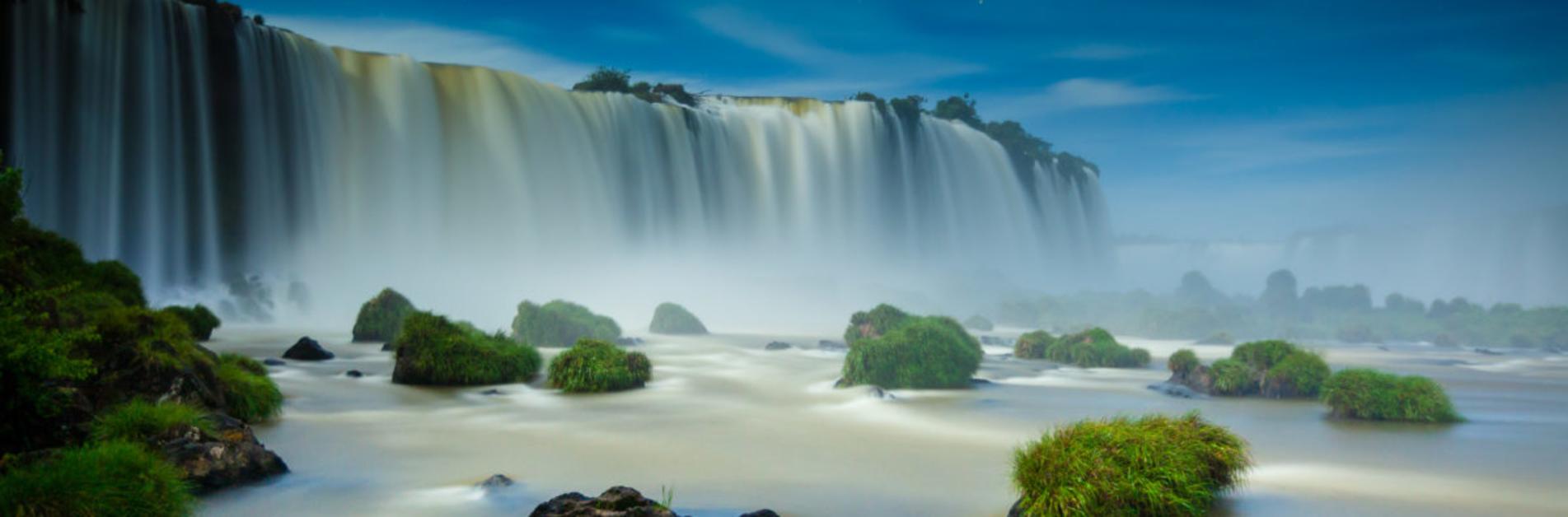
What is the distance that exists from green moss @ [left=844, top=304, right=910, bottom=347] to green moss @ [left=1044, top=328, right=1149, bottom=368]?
3.91 meters

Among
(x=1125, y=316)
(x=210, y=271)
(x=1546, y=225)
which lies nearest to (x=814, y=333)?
(x=210, y=271)

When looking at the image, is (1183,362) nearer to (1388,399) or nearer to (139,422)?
(1388,399)

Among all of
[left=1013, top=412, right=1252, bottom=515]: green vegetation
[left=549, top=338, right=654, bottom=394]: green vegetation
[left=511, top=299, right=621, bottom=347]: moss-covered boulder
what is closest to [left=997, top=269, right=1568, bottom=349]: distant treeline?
[left=511, top=299, right=621, bottom=347]: moss-covered boulder

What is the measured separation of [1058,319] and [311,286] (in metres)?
34.3

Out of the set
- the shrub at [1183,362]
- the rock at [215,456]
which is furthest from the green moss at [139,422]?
the shrub at [1183,362]

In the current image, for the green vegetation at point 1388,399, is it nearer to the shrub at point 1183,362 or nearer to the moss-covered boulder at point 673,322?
the shrub at point 1183,362

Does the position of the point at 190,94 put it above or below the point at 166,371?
above

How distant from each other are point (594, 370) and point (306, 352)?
6.01 meters

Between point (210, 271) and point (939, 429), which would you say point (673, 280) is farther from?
point (939, 429)

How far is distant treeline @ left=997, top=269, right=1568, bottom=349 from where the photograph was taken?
33.2 m

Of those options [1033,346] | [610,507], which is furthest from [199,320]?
[1033,346]

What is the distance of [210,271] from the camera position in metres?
26.5

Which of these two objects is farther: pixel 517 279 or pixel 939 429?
pixel 517 279

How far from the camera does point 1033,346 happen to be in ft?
68.4
